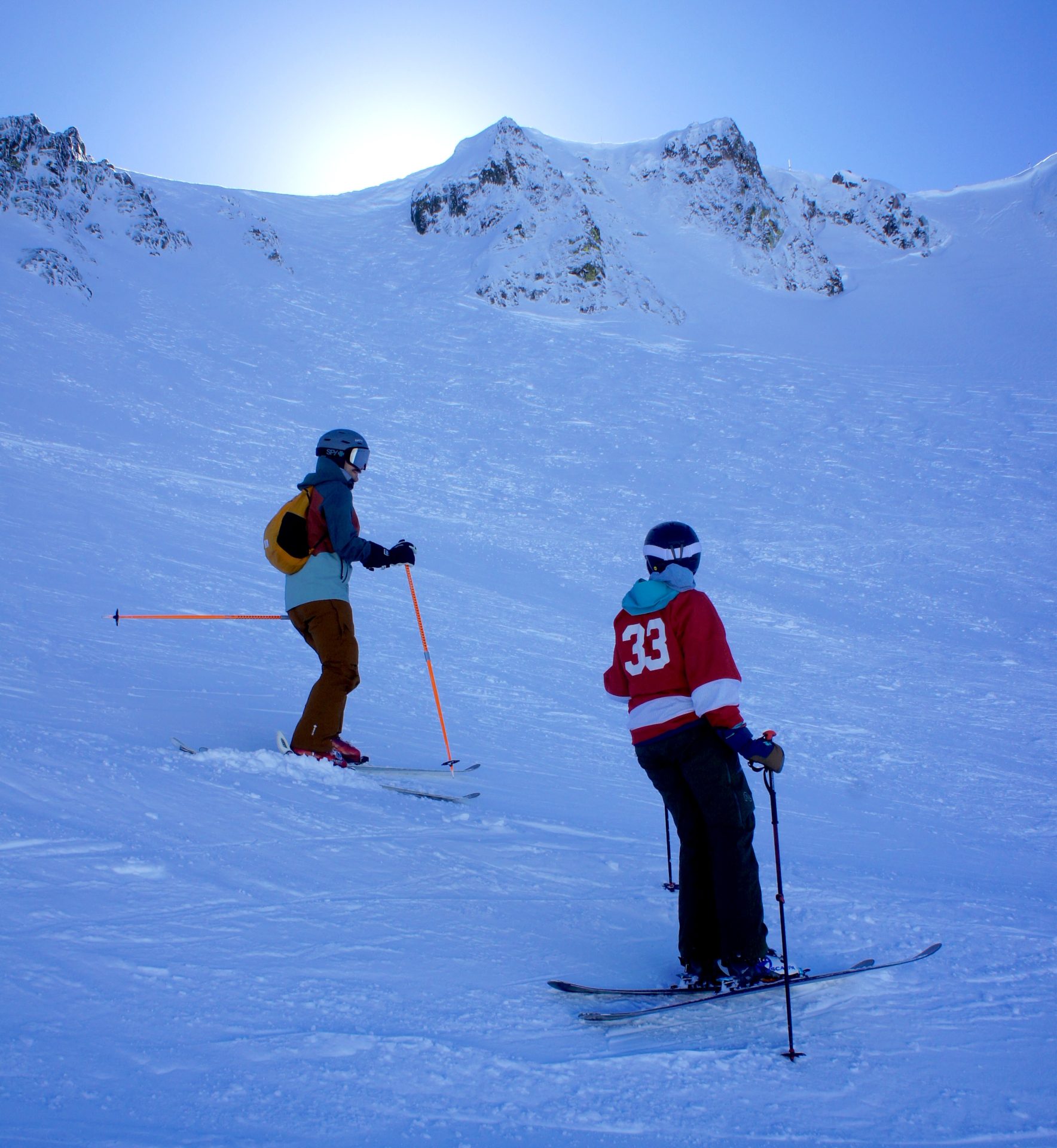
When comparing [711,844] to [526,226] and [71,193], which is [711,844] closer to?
[71,193]

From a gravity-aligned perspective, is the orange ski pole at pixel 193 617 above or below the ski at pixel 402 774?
above

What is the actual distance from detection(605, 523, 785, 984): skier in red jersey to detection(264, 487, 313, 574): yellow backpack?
92.1 inches

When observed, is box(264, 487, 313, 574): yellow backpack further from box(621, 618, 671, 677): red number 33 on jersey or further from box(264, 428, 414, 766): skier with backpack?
box(621, 618, 671, 677): red number 33 on jersey

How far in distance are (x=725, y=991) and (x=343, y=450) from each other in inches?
137

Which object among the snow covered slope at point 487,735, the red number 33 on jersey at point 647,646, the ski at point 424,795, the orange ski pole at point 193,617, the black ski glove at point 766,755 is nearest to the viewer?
the snow covered slope at point 487,735

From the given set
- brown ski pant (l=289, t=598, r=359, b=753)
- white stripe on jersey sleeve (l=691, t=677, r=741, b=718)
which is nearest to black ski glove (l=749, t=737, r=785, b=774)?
white stripe on jersey sleeve (l=691, t=677, r=741, b=718)

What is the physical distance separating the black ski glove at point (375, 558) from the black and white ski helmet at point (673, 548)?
87.6 inches

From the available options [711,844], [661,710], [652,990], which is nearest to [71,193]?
[661,710]

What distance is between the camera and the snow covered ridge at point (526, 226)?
34.4 metres

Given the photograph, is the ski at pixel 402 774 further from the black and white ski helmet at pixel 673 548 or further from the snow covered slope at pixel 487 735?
the black and white ski helmet at pixel 673 548

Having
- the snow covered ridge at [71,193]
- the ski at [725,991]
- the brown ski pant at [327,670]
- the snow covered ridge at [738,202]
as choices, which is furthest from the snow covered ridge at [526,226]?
the ski at [725,991]

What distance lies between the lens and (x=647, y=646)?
331 centimetres

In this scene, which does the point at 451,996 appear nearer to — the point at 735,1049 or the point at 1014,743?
the point at 735,1049

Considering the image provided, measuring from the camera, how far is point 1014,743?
8.09 m
